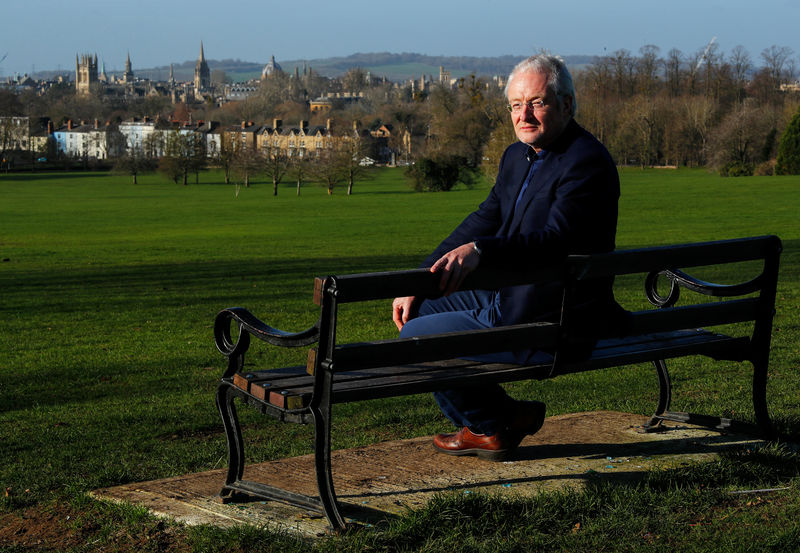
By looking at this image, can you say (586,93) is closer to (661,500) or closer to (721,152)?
(721,152)

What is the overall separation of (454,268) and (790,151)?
72.7 m

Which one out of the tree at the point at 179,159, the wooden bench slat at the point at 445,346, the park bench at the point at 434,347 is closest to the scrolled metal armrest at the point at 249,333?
the park bench at the point at 434,347

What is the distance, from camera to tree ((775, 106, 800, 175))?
6938cm

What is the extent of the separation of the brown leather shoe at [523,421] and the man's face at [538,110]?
1283 mm

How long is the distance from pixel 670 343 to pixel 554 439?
785 mm

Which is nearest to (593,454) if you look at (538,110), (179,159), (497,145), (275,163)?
(538,110)

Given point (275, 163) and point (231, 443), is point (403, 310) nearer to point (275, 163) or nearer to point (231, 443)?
point (231, 443)

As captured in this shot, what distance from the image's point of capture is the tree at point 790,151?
69375mm

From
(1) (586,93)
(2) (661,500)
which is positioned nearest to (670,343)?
(2) (661,500)

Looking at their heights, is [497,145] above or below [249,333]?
below

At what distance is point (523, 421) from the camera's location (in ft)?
16.2

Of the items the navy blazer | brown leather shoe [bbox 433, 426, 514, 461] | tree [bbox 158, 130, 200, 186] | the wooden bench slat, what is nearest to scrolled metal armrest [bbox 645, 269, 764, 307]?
the navy blazer

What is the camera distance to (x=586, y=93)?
12319cm

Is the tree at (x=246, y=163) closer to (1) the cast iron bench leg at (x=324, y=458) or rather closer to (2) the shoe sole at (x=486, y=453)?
(2) the shoe sole at (x=486, y=453)
